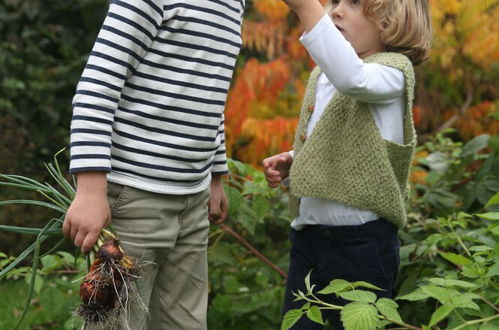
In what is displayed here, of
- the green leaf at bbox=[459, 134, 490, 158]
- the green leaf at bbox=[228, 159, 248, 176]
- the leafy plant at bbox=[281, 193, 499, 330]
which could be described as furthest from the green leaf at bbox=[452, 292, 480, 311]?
the green leaf at bbox=[459, 134, 490, 158]

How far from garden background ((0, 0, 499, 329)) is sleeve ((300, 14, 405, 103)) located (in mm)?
431

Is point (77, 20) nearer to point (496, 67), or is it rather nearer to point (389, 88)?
point (496, 67)

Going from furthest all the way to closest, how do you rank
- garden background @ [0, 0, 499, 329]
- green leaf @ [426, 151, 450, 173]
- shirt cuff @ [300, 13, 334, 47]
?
green leaf @ [426, 151, 450, 173] → garden background @ [0, 0, 499, 329] → shirt cuff @ [300, 13, 334, 47]

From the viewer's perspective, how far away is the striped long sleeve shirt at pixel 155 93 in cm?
172

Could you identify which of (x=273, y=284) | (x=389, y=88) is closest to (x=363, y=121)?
(x=389, y=88)

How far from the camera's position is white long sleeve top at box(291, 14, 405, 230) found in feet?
6.09

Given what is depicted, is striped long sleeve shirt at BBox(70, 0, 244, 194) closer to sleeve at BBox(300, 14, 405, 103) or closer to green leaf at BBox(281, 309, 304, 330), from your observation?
sleeve at BBox(300, 14, 405, 103)

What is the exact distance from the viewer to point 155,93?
1.82 meters

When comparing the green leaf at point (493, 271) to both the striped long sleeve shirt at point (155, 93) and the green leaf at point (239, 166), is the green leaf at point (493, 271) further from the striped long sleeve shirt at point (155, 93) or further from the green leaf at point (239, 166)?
the green leaf at point (239, 166)

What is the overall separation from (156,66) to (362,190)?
2.12 ft

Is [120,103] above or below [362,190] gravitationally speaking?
above

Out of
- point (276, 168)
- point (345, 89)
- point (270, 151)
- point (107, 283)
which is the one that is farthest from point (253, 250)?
point (270, 151)

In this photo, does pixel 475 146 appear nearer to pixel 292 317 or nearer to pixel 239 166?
pixel 239 166

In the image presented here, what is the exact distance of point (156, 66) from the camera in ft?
5.95
